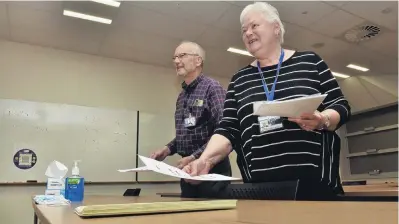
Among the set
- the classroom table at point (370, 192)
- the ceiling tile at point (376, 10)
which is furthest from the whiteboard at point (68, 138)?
the ceiling tile at point (376, 10)

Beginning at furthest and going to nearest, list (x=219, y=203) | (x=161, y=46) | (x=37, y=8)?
1. (x=161, y=46)
2. (x=37, y=8)
3. (x=219, y=203)

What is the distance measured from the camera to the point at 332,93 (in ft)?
3.47

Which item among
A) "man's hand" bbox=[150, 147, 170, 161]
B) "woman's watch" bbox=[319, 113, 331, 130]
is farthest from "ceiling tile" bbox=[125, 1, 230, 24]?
"woman's watch" bbox=[319, 113, 331, 130]

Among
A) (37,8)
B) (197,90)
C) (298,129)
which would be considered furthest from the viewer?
(37,8)

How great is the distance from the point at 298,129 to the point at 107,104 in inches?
153

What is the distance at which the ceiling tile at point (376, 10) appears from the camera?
11.5 ft

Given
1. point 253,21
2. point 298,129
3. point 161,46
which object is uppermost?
point 161,46

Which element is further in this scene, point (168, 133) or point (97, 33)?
point (168, 133)

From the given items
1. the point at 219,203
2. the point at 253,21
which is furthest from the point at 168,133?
the point at 219,203

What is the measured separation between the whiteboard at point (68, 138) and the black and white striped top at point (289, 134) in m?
3.22

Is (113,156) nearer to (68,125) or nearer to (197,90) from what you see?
(68,125)

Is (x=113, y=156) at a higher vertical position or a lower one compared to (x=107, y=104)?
lower

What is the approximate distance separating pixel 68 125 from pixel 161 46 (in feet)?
5.01

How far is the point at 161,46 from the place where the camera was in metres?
4.38
